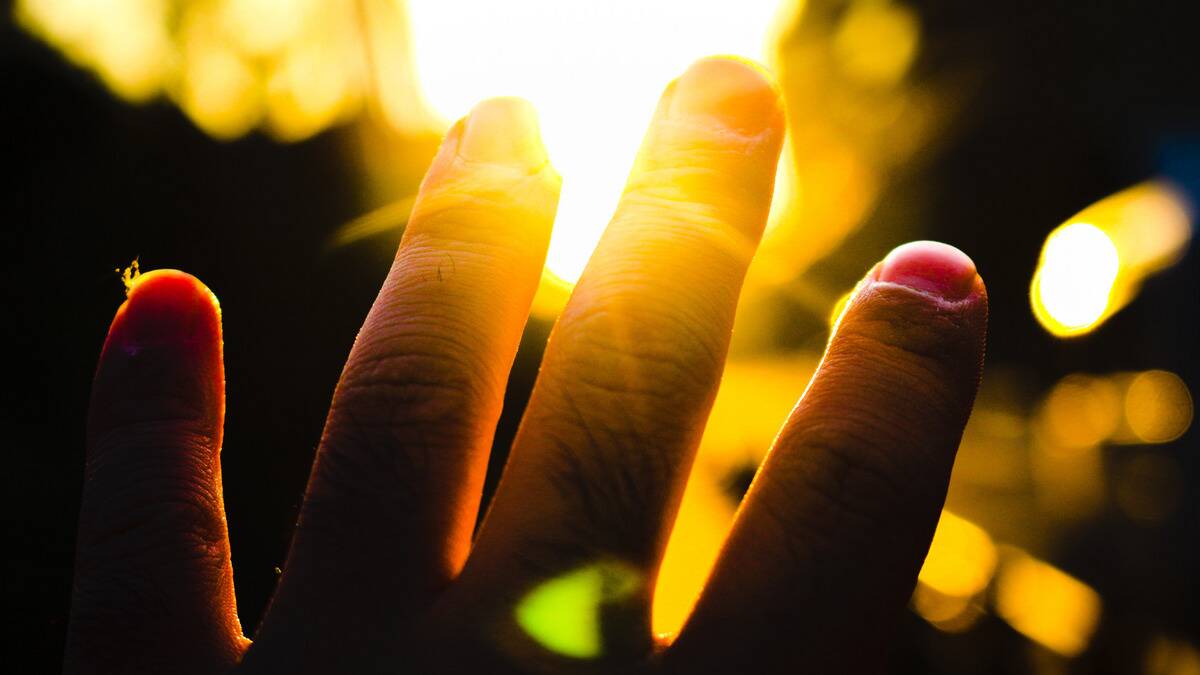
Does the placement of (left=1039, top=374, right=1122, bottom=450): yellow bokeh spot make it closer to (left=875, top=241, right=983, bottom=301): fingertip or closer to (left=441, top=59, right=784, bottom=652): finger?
(left=875, top=241, right=983, bottom=301): fingertip

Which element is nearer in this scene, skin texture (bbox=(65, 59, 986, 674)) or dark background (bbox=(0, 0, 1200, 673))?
skin texture (bbox=(65, 59, 986, 674))

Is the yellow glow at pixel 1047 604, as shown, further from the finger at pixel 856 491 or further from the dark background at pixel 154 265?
the dark background at pixel 154 265

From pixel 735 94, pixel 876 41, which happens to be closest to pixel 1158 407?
pixel 876 41

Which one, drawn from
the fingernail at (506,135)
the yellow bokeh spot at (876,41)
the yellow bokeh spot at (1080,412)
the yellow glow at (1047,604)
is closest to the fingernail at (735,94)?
the fingernail at (506,135)

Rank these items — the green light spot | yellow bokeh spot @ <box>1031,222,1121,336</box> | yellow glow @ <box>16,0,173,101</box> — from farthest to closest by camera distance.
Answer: yellow bokeh spot @ <box>1031,222,1121,336</box>
yellow glow @ <box>16,0,173,101</box>
the green light spot

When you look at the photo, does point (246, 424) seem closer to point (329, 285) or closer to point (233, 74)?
point (329, 285)

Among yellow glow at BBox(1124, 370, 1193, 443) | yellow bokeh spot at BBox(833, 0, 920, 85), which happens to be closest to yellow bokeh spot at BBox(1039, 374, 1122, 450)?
yellow glow at BBox(1124, 370, 1193, 443)

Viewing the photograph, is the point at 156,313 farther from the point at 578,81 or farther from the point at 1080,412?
the point at 1080,412
